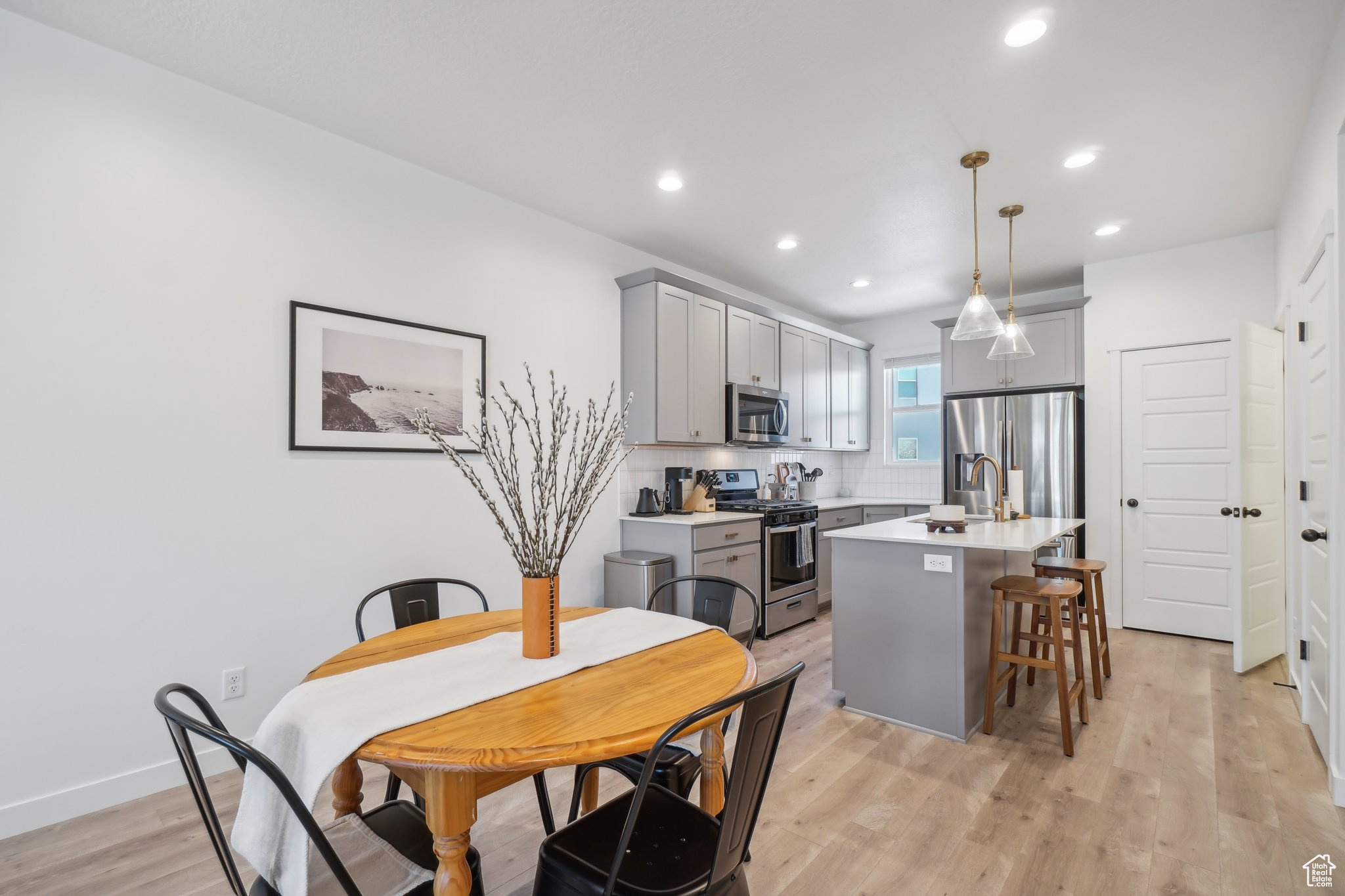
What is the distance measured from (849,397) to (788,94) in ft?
12.7

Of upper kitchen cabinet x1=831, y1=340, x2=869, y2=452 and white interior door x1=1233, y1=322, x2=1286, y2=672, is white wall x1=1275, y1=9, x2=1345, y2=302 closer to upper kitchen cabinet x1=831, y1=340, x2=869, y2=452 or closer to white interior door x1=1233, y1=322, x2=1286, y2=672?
white interior door x1=1233, y1=322, x2=1286, y2=672

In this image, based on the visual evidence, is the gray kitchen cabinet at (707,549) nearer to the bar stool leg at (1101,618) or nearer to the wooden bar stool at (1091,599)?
the wooden bar stool at (1091,599)

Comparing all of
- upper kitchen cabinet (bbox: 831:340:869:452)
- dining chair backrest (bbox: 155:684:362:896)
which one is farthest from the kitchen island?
upper kitchen cabinet (bbox: 831:340:869:452)

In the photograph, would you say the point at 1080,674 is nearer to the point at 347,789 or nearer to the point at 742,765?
the point at 742,765

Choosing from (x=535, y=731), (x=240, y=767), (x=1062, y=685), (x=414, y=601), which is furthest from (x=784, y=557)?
(x=240, y=767)

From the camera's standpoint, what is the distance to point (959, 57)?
2.30m

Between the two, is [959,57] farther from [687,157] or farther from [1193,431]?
[1193,431]

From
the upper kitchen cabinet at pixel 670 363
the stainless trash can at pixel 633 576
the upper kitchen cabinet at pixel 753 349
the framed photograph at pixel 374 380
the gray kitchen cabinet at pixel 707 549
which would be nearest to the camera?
the framed photograph at pixel 374 380

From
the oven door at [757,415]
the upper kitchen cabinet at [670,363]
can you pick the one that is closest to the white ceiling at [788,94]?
the upper kitchen cabinet at [670,363]

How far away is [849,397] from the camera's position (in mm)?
6074

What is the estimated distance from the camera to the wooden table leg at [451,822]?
1.13 m

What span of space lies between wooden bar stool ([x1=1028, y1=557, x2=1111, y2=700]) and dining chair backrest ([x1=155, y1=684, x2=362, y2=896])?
335cm

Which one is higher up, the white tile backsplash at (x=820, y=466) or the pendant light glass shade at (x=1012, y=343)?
the pendant light glass shade at (x=1012, y=343)

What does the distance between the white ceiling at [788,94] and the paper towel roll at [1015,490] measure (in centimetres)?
157
